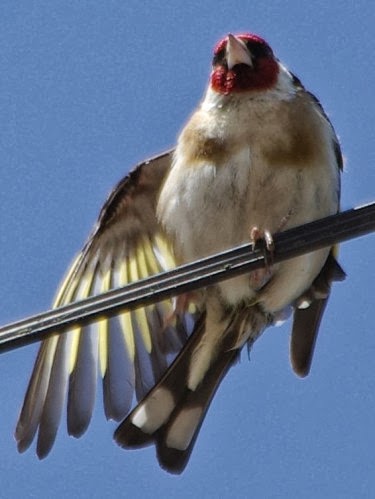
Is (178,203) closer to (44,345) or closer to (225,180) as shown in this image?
(225,180)

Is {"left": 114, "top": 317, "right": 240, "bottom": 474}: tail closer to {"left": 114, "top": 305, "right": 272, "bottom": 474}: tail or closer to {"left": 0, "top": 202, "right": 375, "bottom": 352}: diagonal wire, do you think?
{"left": 114, "top": 305, "right": 272, "bottom": 474}: tail

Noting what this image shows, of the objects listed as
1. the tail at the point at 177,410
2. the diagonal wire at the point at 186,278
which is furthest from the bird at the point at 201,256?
the diagonal wire at the point at 186,278

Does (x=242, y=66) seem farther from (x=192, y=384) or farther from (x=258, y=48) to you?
(x=192, y=384)

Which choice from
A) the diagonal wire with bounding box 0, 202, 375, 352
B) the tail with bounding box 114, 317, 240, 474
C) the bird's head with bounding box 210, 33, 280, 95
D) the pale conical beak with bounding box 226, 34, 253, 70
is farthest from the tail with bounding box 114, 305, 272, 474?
the diagonal wire with bounding box 0, 202, 375, 352

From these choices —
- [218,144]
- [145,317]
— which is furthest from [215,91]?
[145,317]

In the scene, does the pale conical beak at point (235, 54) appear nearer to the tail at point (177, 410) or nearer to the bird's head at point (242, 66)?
the bird's head at point (242, 66)

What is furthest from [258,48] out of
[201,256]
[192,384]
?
[192,384]

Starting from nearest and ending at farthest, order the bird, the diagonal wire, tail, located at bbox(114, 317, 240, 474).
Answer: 1. the diagonal wire
2. the bird
3. tail, located at bbox(114, 317, 240, 474)
